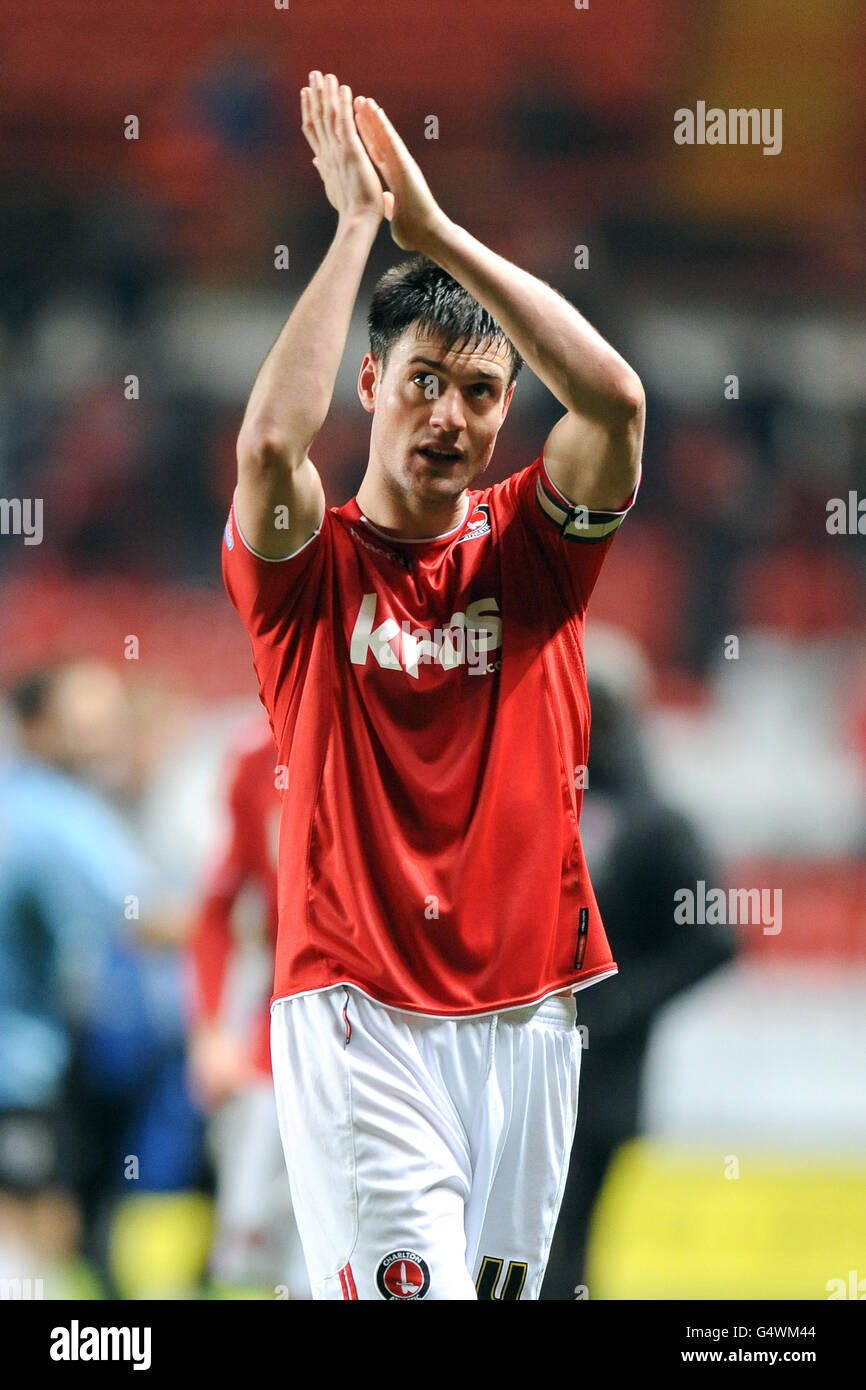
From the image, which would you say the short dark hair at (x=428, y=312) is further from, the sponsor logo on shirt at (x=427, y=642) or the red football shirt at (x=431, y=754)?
the sponsor logo on shirt at (x=427, y=642)

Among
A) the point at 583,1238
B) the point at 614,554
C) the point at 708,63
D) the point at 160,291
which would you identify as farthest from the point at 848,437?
the point at 583,1238

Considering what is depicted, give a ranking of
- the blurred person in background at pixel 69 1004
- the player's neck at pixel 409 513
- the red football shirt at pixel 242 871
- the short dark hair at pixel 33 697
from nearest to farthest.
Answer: the player's neck at pixel 409 513
the red football shirt at pixel 242 871
the blurred person in background at pixel 69 1004
the short dark hair at pixel 33 697

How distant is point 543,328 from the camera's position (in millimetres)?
1983

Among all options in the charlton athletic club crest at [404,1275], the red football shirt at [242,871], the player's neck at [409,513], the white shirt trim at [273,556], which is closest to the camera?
the charlton athletic club crest at [404,1275]

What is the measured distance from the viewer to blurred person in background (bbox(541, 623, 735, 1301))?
136 inches

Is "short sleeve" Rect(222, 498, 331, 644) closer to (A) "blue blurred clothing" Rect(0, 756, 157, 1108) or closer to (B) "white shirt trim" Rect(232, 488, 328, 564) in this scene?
(B) "white shirt trim" Rect(232, 488, 328, 564)

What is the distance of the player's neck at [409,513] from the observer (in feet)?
7.11

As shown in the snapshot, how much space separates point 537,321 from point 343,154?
1.27 ft

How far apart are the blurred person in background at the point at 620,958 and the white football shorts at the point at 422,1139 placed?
134 centimetres

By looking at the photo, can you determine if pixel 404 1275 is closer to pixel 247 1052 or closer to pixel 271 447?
pixel 271 447

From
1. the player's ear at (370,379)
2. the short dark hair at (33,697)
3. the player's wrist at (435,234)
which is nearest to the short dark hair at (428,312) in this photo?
the player's ear at (370,379)

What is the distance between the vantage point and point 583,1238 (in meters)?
3.48

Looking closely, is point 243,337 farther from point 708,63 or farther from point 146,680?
point 708,63

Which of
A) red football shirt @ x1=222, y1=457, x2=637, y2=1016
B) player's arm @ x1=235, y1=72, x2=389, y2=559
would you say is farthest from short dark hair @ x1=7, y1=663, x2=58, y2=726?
player's arm @ x1=235, y1=72, x2=389, y2=559
